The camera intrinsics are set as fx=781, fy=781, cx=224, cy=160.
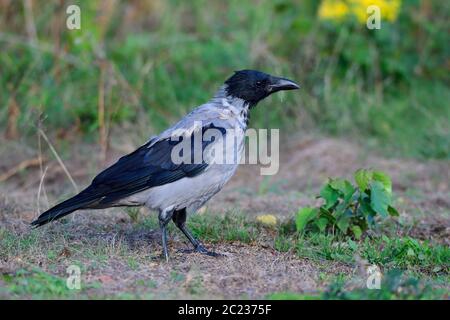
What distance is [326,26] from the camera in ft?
31.2

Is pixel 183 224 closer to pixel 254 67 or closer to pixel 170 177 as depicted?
pixel 170 177

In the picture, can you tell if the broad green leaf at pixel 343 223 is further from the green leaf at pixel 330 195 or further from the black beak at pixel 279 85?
the black beak at pixel 279 85

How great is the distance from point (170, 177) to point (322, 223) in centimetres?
121

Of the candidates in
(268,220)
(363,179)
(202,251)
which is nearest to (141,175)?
(202,251)

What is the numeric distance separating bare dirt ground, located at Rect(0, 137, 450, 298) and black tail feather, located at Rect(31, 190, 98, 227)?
172 mm

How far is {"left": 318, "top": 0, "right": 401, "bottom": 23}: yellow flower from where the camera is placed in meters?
9.39

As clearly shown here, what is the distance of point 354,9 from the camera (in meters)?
9.41

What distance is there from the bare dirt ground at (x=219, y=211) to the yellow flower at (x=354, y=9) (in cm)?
172

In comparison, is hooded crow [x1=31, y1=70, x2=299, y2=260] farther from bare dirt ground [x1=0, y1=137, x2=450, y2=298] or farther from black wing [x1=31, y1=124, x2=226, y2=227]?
bare dirt ground [x1=0, y1=137, x2=450, y2=298]

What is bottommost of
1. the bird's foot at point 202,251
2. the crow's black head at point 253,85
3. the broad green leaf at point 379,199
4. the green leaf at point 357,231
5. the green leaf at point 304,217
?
the bird's foot at point 202,251

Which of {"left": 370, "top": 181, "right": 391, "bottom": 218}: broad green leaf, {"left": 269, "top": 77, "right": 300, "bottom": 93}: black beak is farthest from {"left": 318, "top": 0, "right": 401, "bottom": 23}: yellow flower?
{"left": 370, "top": 181, "right": 391, "bottom": 218}: broad green leaf

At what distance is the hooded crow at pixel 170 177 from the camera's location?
17.4 feet

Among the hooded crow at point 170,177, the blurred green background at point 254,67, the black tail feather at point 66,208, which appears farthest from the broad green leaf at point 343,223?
the blurred green background at point 254,67
